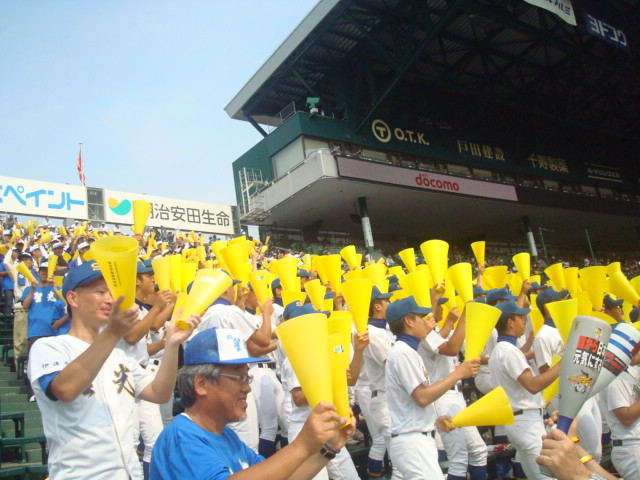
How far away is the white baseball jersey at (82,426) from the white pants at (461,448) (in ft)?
9.27

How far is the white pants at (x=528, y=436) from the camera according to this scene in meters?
4.09

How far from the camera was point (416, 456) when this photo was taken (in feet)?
11.8

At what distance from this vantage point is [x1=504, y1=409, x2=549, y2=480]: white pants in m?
4.09

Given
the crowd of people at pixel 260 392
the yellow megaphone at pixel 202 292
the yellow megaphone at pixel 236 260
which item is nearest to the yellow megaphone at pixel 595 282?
the crowd of people at pixel 260 392

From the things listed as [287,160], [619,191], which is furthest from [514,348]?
[619,191]

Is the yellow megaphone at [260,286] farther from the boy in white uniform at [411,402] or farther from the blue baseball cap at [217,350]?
the blue baseball cap at [217,350]

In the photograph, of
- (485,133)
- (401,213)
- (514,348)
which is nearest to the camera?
(514,348)

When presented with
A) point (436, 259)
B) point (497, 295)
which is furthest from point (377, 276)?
A: point (497, 295)

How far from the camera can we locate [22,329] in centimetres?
709

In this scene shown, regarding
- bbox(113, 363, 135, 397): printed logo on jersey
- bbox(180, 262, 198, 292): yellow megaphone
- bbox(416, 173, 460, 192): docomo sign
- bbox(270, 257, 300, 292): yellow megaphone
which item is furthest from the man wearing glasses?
bbox(416, 173, 460, 192): docomo sign

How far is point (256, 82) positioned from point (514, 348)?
21076mm

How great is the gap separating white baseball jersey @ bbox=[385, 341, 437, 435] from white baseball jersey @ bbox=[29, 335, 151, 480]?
1.94 meters

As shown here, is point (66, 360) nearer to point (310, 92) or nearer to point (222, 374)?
point (222, 374)

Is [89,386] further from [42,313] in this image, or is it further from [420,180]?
[420,180]
